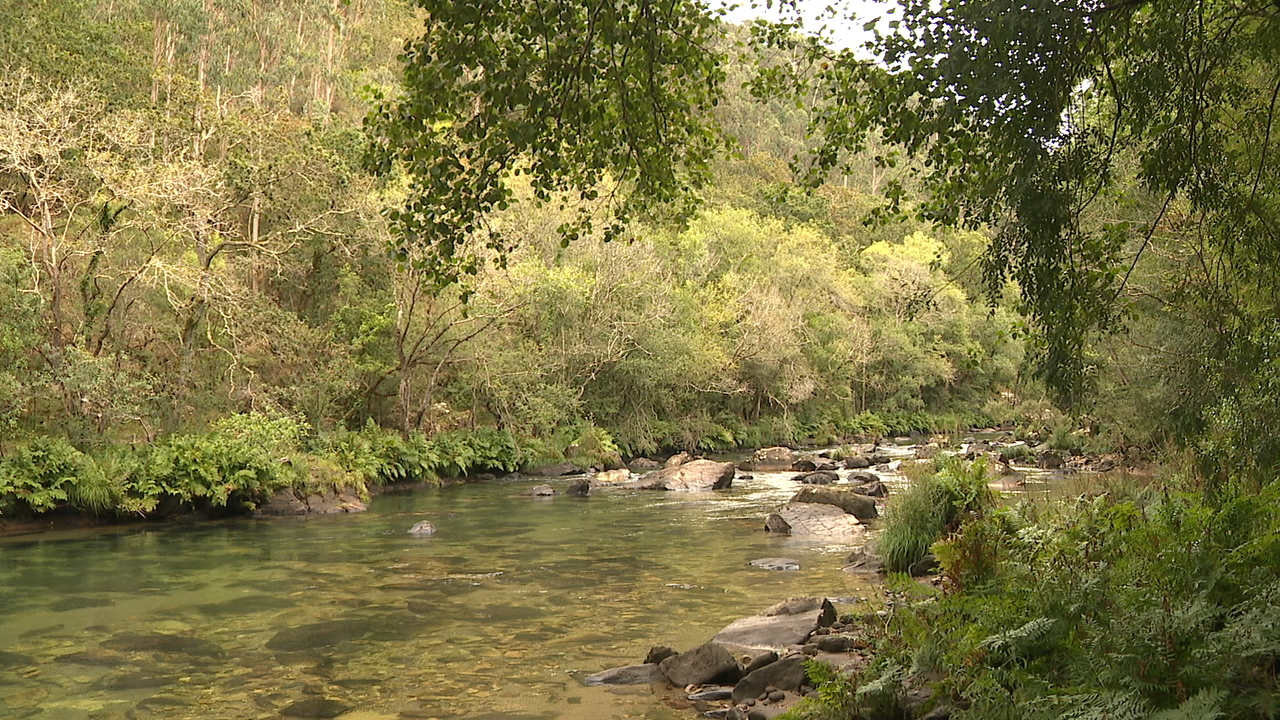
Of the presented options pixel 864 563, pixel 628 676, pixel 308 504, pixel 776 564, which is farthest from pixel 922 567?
pixel 308 504

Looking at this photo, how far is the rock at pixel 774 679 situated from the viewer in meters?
8.51

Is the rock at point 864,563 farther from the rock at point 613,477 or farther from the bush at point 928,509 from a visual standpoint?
the rock at point 613,477

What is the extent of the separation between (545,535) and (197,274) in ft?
32.4

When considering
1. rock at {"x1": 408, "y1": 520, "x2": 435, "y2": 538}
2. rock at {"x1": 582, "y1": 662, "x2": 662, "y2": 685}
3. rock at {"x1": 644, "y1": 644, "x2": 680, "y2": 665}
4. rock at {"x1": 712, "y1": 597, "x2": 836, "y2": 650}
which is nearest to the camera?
rock at {"x1": 582, "y1": 662, "x2": 662, "y2": 685}

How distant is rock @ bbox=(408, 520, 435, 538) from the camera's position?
66.8 feet

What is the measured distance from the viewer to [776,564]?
15.8m

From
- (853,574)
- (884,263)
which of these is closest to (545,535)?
(853,574)

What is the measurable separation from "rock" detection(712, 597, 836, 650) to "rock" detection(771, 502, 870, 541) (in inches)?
294

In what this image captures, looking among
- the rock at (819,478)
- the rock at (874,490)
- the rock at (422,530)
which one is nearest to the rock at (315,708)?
the rock at (422,530)

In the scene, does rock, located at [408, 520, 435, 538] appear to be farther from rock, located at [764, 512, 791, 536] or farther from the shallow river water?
rock, located at [764, 512, 791, 536]

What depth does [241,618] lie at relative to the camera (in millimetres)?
13062

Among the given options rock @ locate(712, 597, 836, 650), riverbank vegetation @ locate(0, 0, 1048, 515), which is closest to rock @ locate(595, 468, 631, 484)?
riverbank vegetation @ locate(0, 0, 1048, 515)

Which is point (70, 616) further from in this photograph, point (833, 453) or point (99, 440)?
point (833, 453)

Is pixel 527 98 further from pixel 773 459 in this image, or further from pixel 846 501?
pixel 773 459
